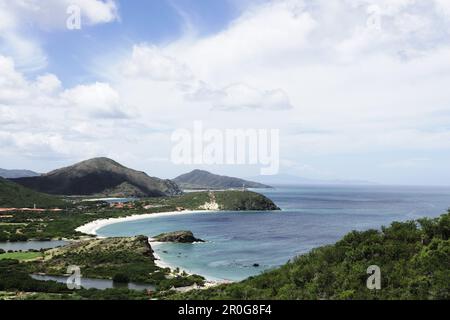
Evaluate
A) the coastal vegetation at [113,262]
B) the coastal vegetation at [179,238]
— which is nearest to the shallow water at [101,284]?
the coastal vegetation at [113,262]

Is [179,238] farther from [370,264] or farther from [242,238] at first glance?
[370,264]

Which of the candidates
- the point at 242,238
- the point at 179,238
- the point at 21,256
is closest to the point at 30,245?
the point at 21,256

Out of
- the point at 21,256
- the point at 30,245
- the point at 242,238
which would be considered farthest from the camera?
the point at 242,238

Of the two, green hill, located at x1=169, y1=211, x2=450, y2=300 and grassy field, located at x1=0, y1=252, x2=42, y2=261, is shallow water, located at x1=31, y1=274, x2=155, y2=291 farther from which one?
green hill, located at x1=169, y1=211, x2=450, y2=300

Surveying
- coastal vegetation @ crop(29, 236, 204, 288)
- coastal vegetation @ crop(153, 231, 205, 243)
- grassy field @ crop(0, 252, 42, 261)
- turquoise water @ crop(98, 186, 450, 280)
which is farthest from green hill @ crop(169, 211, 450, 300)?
coastal vegetation @ crop(153, 231, 205, 243)

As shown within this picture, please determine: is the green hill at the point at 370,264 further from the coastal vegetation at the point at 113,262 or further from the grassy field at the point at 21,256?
the grassy field at the point at 21,256
